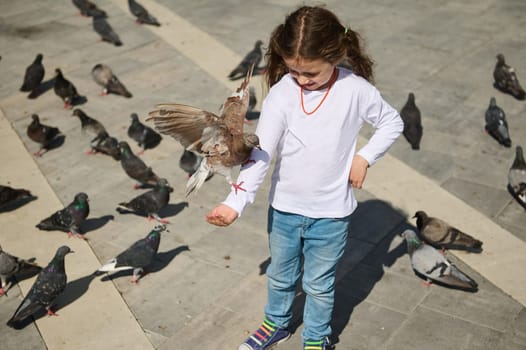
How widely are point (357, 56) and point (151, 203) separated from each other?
12.7 ft

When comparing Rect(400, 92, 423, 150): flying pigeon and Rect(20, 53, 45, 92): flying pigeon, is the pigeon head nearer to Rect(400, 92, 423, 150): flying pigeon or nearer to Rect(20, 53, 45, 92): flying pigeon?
Rect(400, 92, 423, 150): flying pigeon

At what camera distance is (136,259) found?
20.1ft

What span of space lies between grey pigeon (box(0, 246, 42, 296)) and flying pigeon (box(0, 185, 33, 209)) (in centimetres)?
125

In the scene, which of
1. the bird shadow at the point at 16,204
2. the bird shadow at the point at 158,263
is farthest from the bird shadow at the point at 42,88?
the bird shadow at the point at 158,263

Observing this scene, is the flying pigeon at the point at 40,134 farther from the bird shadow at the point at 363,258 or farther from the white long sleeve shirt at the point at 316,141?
the white long sleeve shirt at the point at 316,141

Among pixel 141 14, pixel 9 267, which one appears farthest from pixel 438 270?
pixel 141 14

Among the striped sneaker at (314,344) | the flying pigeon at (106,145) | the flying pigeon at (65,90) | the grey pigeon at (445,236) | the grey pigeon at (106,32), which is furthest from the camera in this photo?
the grey pigeon at (106,32)

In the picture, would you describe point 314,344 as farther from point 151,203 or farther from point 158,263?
point 151,203

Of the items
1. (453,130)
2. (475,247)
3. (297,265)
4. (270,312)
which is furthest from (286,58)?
(453,130)

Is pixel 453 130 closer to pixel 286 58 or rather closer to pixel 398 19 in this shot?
pixel 398 19

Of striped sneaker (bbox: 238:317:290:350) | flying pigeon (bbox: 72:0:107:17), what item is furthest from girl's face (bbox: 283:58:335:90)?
flying pigeon (bbox: 72:0:107:17)

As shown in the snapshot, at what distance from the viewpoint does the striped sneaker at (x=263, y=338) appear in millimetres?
4906

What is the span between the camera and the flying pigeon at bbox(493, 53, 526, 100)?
32.1ft

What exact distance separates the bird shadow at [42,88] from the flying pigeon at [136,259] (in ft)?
18.0
